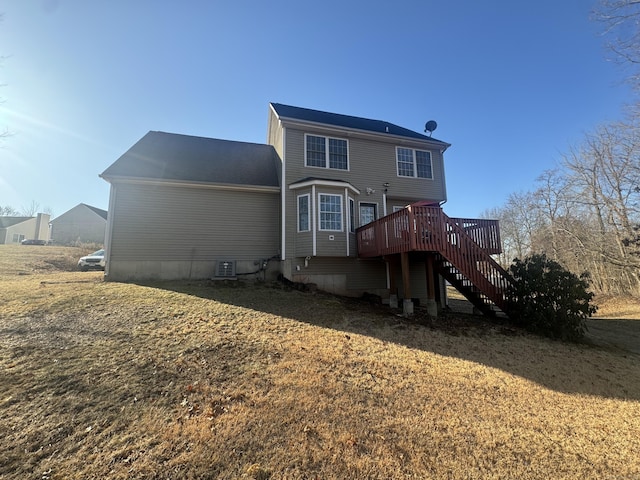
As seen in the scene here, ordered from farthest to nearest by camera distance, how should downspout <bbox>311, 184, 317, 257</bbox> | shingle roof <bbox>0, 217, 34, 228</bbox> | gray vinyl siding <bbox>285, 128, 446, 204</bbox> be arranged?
shingle roof <bbox>0, 217, 34, 228</bbox> → gray vinyl siding <bbox>285, 128, 446, 204</bbox> → downspout <bbox>311, 184, 317, 257</bbox>

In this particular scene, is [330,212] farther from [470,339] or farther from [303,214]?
[470,339]

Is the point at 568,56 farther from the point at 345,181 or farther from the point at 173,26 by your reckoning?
the point at 173,26

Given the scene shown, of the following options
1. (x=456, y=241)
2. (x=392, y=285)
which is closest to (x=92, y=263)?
(x=392, y=285)

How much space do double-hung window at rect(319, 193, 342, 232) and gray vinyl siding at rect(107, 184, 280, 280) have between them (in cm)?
235

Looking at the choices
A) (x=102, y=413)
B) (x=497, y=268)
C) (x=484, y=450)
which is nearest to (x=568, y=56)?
(x=497, y=268)

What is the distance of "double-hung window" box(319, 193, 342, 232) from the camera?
37.8ft

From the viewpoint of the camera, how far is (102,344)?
214 inches

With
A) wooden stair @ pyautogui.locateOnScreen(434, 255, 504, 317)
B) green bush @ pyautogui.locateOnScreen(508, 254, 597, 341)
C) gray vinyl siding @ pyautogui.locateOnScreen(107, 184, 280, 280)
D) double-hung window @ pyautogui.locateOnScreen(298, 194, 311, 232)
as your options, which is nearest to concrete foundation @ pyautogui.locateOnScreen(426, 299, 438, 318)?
wooden stair @ pyautogui.locateOnScreen(434, 255, 504, 317)

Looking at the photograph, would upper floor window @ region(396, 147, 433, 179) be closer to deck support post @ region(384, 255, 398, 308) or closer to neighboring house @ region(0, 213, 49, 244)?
deck support post @ region(384, 255, 398, 308)

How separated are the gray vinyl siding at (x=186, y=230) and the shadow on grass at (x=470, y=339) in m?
1.32

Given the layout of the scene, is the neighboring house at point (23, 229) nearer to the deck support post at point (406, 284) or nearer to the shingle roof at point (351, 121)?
the shingle roof at point (351, 121)

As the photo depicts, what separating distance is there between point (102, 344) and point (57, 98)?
922 centimetres

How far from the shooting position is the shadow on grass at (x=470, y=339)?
19.4 feet

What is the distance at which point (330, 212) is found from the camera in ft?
38.2
